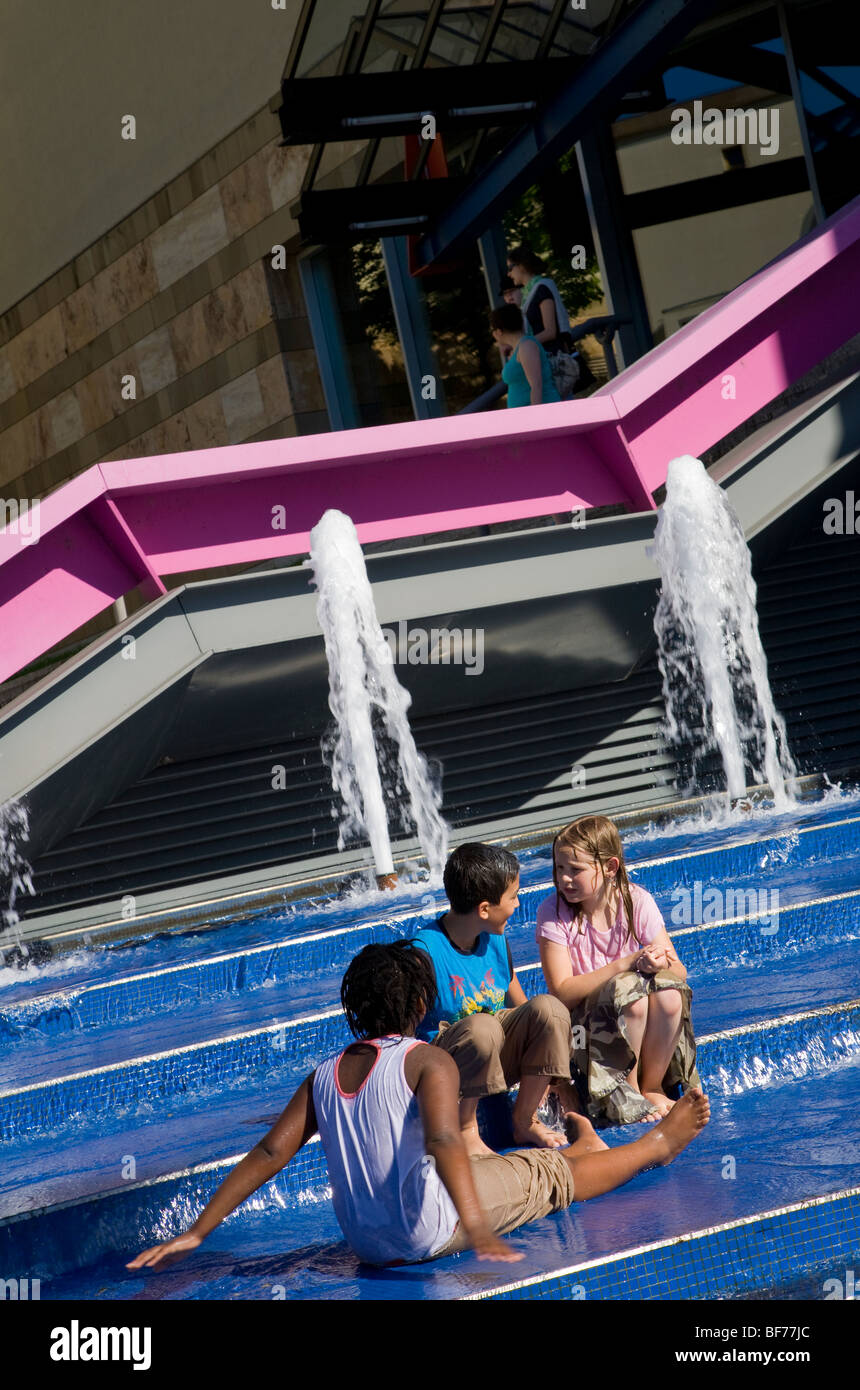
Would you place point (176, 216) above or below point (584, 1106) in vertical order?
above

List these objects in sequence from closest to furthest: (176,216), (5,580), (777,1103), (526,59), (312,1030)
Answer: (777,1103) < (312,1030) < (5,580) < (526,59) < (176,216)

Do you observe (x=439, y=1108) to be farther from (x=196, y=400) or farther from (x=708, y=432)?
(x=196, y=400)

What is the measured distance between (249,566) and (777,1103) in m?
10.3

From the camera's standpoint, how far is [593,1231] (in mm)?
3531

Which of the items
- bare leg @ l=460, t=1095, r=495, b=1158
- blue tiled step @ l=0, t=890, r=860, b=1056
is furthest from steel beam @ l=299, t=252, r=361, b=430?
bare leg @ l=460, t=1095, r=495, b=1158

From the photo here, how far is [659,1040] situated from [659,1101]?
178 mm

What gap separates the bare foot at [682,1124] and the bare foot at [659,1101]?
1.53ft

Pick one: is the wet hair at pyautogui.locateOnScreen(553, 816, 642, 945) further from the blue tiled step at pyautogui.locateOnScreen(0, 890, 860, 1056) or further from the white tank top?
the blue tiled step at pyautogui.locateOnScreen(0, 890, 860, 1056)

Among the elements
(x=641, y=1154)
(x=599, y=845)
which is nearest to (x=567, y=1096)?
(x=641, y=1154)

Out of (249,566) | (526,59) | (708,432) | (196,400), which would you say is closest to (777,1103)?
(708,432)

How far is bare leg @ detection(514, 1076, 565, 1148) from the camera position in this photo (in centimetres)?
425

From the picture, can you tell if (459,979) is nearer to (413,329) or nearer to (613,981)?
(613,981)

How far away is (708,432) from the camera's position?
30.8 feet
